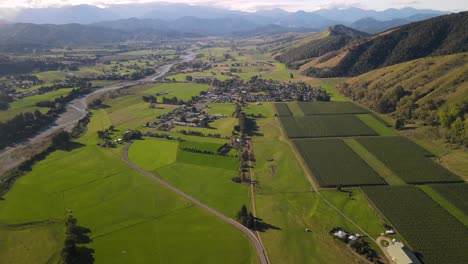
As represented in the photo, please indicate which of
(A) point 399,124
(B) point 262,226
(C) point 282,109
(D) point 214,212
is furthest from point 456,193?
(C) point 282,109

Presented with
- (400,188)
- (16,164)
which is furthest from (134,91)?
(400,188)

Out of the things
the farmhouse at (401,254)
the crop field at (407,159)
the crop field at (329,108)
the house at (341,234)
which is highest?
the crop field at (329,108)

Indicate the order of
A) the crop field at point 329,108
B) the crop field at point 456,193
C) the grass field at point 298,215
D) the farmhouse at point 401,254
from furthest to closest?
the crop field at point 329,108 → the crop field at point 456,193 → the grass field at point 298,215 → the farmhouse at point 401,254

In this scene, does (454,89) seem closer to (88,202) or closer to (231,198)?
(231,198)

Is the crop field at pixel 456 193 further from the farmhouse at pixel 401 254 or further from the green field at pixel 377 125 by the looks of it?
the green field at pixel 377 125

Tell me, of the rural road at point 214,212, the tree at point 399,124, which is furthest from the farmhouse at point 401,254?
the tree at point 399,124

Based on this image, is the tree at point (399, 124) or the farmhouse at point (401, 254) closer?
the farmhouse at point (401, 254)

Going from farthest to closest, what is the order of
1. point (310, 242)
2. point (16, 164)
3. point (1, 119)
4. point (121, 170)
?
point (1, 119), point (16, 164), point (121, 170), point (310, 242)
